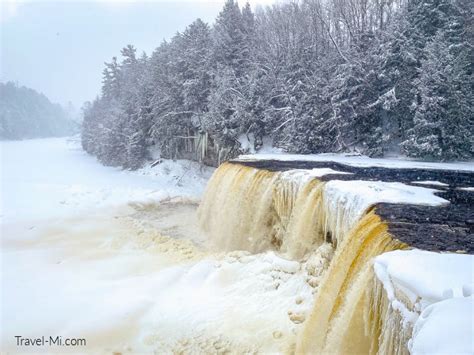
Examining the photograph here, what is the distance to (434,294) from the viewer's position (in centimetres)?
265

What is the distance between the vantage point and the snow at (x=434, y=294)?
2.15m

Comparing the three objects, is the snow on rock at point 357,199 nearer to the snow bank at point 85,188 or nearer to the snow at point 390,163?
the snow at point 390,163

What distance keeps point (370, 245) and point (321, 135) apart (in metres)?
13.0

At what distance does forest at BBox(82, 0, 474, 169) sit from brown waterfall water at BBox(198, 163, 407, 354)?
712cm

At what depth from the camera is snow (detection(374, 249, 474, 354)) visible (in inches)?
84.5

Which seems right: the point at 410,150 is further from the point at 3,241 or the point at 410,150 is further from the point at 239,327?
the point at 3,241

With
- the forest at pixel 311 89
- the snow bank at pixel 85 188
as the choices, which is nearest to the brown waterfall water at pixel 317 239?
the snow bank at pixel 85 188

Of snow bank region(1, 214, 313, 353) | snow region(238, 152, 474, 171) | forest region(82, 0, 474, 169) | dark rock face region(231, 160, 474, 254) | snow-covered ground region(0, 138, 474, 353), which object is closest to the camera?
snow-covered ground region(0, 138, 474, 353)

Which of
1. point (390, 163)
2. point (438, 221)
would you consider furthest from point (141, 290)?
point (390, 163)

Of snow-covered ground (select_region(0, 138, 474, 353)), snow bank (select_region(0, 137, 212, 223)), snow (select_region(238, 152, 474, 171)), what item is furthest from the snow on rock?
snow bank (select_region(0, 137, 212, 223))

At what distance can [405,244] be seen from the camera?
386 cm

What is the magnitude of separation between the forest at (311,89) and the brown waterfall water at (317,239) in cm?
712

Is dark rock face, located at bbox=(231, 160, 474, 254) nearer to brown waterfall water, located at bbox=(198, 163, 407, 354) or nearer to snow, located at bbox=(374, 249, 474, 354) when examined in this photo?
brown waterfall water, located at bbox=(198, 163, 407, 354)

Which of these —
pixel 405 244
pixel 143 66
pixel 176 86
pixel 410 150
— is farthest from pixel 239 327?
pixel 143 66
